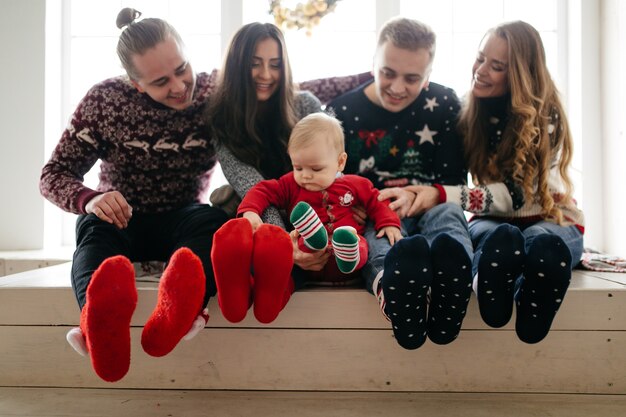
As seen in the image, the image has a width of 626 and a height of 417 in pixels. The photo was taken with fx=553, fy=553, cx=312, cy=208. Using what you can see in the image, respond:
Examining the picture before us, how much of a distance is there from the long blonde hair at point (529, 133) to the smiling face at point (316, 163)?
482 mm

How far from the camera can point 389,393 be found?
1.15 metres

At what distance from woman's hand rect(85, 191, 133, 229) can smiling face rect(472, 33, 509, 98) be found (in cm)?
96

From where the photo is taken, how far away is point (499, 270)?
995 millimetres

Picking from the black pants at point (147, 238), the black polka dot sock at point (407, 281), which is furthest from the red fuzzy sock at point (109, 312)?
the black polka dot sock at point (407, 281)

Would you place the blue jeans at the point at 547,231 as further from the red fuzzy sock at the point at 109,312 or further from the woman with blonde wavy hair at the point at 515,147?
the red fuzzy sock at the point at 109,312

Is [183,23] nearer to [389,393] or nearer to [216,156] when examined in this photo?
[216,156]

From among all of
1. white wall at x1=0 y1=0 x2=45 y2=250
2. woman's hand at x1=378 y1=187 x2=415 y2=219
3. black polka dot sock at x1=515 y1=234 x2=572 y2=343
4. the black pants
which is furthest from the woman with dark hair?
white wall at x1=0 y1=0 x2=45 y2=250

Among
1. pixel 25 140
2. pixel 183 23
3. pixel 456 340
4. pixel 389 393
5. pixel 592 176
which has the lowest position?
pixel 389 393

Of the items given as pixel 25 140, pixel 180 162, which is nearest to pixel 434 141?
pixel 180 162

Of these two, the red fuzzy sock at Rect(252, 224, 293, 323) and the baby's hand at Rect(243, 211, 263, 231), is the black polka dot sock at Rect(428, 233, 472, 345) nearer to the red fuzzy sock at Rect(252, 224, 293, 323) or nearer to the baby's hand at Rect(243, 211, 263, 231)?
the red fuzzy sock at Rect(252, 224, 293, 323)

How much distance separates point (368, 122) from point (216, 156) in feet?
1.42

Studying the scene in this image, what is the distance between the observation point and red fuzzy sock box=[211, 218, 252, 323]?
95 centimetres

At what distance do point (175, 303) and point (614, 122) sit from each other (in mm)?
1721

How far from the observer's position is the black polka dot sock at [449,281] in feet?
3.14
